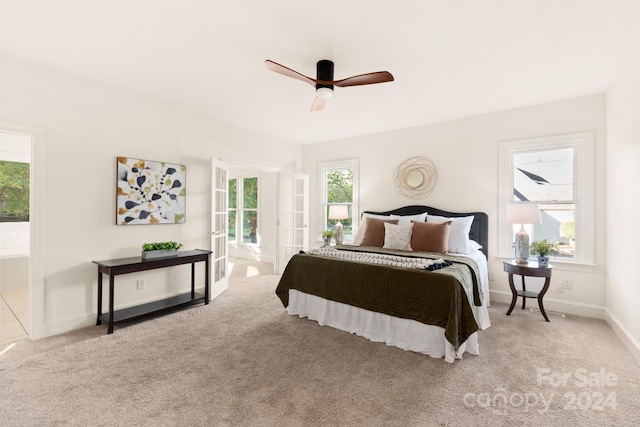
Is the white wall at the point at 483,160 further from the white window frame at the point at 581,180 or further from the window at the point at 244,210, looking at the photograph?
the window at the point at 244,210

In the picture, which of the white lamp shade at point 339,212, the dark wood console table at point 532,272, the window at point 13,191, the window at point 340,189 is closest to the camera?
the dark wood console table at point 532,272

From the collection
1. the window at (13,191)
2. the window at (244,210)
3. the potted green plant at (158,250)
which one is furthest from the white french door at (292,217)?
the window at (13,191)

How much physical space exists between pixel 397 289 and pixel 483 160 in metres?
2.64

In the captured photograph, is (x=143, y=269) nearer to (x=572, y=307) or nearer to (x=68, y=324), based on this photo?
(x=68, y=324)

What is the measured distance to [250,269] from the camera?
612cm

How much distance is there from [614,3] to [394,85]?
1727 millimetres

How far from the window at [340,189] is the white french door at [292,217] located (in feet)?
1.12

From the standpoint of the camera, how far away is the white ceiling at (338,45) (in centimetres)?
205

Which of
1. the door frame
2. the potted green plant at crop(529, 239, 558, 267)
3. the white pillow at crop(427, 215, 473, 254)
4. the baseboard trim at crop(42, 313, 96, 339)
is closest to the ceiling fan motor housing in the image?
the white pillow at crop(427, 215, 473, 254)

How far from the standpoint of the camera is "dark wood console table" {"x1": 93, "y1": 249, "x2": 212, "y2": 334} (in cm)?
301

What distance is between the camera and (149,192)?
3.69 metres

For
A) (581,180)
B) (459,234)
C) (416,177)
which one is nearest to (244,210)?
(416,177)

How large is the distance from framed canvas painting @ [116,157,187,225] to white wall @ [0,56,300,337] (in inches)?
3.7

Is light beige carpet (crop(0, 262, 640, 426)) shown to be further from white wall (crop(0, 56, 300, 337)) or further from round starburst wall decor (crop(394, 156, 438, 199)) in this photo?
round starburst wall decor (crop(394, 156, 438, 199))
